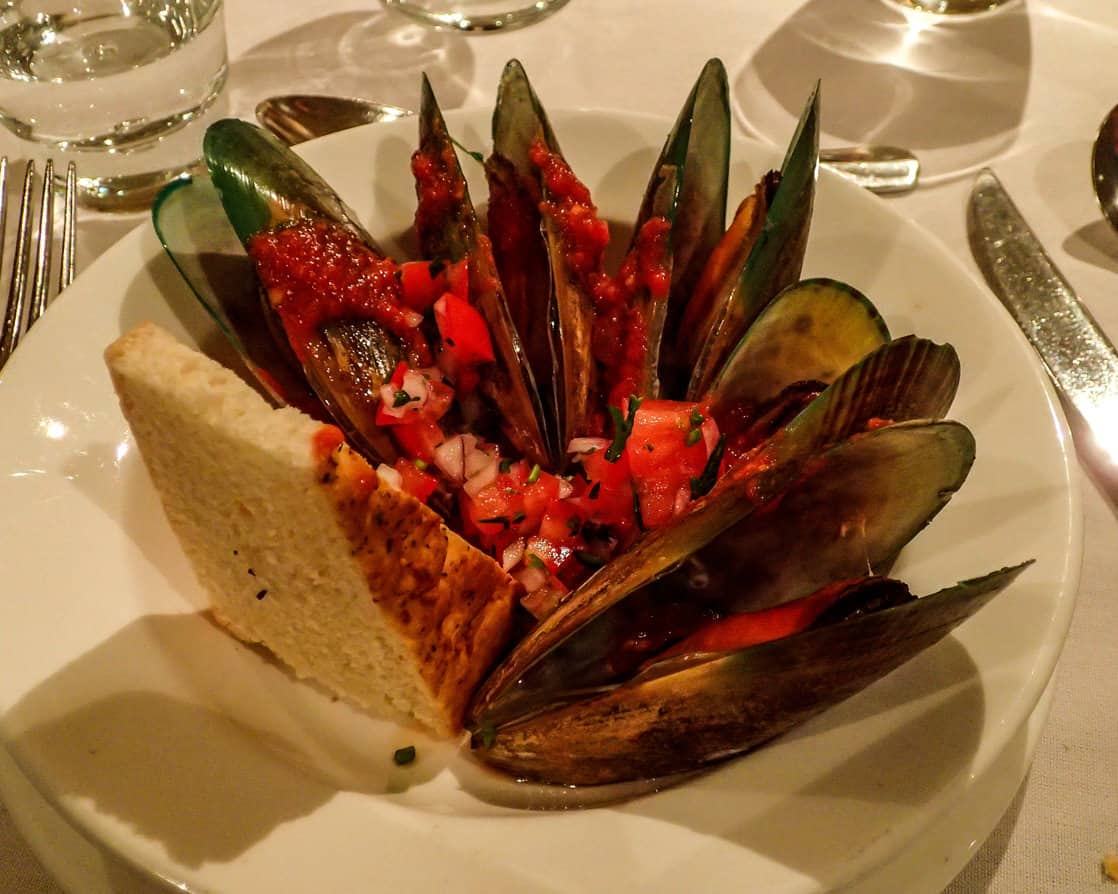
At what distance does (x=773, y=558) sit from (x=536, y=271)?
740 millimetres

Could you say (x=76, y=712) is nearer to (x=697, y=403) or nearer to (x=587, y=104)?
(x=697, y=403)

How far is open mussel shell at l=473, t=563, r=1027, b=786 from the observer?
905mm

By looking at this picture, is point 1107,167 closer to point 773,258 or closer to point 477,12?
point 773,258

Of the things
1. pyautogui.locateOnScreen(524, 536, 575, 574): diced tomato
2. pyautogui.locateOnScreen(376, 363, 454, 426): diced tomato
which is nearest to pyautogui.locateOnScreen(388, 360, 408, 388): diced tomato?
pyautogui.locateOnScreen(376, 363, 454, 426): diced tomato

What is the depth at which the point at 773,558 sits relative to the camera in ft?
3.70

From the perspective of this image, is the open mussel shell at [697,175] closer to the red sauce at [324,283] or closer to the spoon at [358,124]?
the red sauce at [324,283]

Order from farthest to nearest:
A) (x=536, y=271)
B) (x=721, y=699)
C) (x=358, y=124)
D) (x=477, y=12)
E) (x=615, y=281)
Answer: (x=477, y=12) → (x=358, y=124) → (x=536, y=271) → (x=615, y=281) → (x=721, y=699)

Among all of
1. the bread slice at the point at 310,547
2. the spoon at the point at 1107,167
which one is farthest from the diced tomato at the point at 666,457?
the spoon at the point at 1107,167

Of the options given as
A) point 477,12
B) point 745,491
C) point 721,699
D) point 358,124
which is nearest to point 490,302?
point 745,491

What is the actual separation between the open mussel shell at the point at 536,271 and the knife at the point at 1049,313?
3.08ft

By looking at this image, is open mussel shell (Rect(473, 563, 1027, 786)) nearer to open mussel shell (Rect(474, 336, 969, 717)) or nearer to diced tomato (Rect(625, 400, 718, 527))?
open mussel shell (Rect(474, 336, 969, 717))

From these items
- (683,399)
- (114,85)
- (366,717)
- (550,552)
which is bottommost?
(366,717)

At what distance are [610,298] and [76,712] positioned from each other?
3.23 ft

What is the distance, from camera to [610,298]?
1.50m
